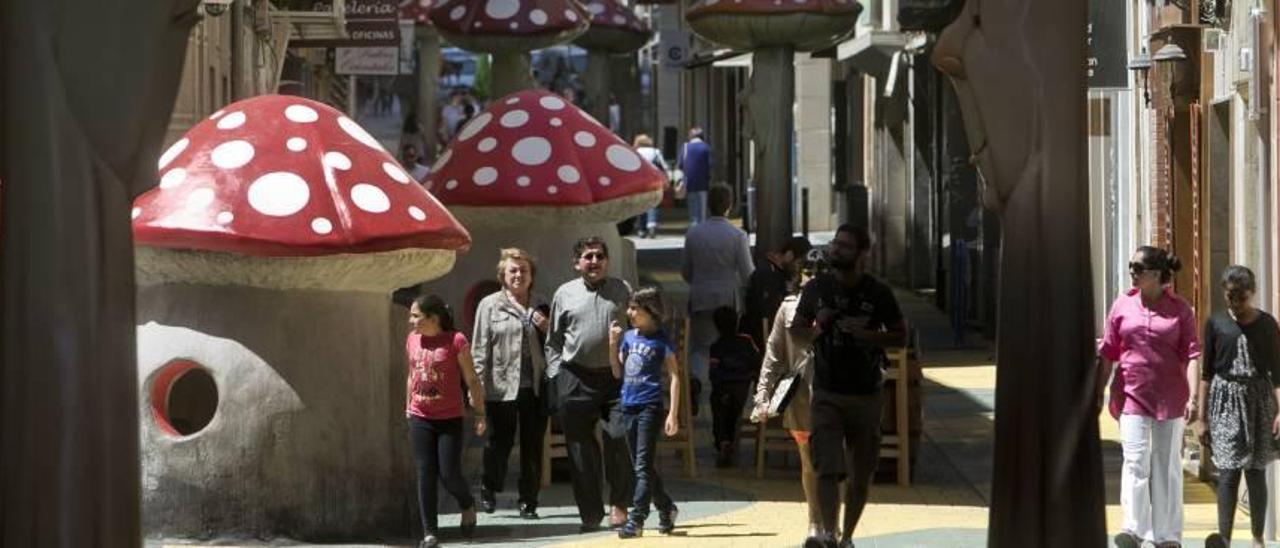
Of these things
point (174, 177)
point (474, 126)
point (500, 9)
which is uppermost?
point (500, 9)

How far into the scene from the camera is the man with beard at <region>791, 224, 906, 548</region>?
1352 centimetres

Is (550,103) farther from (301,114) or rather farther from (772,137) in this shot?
(772,137)

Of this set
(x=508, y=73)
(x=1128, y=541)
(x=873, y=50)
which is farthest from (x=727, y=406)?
(x=873, y=50)

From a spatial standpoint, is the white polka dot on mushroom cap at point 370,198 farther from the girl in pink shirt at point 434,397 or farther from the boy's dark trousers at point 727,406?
the boy's dark trousers at point 727,406

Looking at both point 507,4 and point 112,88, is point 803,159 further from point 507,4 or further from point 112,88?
point 112,88

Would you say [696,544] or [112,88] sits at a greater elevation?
[112,88]

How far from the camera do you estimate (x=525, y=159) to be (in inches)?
816

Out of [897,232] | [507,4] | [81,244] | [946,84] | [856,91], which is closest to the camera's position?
[81,244]

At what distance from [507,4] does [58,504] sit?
2053 cm

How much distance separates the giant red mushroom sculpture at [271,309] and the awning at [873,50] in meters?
22.2

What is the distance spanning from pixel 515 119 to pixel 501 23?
7787 millimetres

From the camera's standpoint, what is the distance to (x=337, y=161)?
1478 centimetres

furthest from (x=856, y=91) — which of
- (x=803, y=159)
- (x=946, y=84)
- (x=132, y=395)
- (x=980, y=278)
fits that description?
(x=132, y=395)

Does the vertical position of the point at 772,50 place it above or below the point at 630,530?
above
